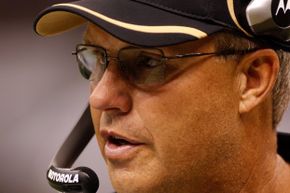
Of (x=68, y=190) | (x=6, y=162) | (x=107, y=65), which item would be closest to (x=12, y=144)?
(x=6, y=162)

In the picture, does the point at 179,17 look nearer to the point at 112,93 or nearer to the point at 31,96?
the point at 112,93

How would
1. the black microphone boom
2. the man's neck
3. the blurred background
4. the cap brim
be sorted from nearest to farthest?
the cap brim < the man's neck < the black microphone boom < the blurred background

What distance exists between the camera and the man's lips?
928 mm

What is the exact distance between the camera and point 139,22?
34.9 inches

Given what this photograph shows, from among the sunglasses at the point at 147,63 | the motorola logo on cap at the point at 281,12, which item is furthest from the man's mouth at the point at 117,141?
the motorola logo on cap at the point at 281,12

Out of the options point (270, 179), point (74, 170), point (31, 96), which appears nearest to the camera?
point (270, 179)

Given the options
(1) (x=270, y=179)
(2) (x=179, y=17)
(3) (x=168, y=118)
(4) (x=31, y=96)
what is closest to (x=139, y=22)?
(2) (x=179, y=17)

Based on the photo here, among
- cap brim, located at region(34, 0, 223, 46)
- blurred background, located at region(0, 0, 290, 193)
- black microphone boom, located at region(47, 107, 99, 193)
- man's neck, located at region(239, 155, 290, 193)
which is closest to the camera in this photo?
cap brim, located at region(34, 0, 223, 46)

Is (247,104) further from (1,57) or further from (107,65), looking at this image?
(1,57)

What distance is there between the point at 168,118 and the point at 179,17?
171 millimetres

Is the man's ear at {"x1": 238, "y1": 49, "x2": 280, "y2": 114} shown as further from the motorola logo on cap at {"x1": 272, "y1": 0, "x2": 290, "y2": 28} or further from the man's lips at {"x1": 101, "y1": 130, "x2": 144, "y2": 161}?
the man's lips at {"x1": 101, "y1": 130, "x2": 144, "y2": 161}

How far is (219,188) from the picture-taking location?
1010 millimetres

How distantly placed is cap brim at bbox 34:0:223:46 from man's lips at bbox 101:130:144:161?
0.57ft

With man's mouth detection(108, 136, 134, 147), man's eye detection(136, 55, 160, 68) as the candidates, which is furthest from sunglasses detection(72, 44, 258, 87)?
man's mouth detection(108, 136, 134, 147)
